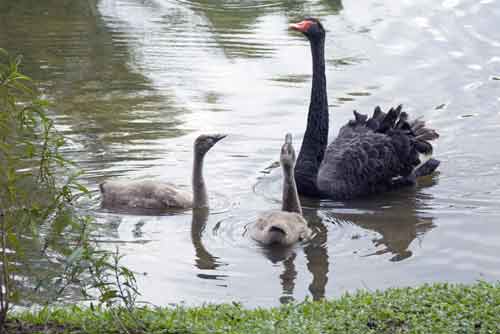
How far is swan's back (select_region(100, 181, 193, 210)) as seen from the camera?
850cm

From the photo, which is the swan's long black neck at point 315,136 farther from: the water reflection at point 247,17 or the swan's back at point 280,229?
the water reflection at point 247,17

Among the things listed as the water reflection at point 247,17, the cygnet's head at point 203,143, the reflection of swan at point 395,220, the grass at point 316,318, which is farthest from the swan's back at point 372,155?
the water reflection at point 247,17

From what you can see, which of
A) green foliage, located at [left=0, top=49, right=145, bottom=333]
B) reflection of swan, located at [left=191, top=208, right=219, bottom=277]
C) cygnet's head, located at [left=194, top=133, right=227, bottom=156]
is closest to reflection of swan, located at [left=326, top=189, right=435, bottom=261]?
reflection of swan, located at [left=191, top=208, right=219, bottom=277]

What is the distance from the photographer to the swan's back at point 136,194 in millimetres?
8500

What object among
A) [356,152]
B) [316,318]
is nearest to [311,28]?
[356,152]

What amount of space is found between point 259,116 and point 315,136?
77.4 inches

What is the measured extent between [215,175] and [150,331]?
4.33m

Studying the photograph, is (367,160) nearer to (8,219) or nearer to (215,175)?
(215,175)

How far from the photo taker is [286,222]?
7547 mm

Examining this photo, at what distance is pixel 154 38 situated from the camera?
617 inches

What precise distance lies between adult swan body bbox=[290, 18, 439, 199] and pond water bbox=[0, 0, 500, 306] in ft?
0.56

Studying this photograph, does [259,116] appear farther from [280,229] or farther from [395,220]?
[280,229]

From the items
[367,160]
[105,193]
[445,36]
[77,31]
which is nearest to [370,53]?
[445,36]

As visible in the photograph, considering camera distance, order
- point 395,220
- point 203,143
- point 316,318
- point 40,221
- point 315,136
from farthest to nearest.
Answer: point 315,136 → point 203,143 → point 395,220 → point 316,318 → point 40,221
